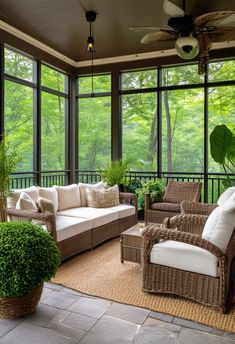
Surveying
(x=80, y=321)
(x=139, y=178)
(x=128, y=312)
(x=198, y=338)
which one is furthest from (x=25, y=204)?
(x=139, y=178)

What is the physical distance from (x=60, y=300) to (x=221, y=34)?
144 inches

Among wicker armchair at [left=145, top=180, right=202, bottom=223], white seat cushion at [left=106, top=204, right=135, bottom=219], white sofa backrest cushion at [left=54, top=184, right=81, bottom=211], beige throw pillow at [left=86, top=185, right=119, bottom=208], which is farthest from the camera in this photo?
wicker armchair at [left=145, top=180, right=202, bottom=223]

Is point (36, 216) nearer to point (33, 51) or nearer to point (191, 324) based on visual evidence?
point (191, 324)

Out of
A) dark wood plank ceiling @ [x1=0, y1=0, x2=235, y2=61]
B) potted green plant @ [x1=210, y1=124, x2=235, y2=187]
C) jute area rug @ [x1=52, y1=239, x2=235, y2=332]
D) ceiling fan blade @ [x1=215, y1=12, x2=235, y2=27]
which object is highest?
dark wood plank ceiling @ [x1=0, y1=0, x2=235, y2=61]

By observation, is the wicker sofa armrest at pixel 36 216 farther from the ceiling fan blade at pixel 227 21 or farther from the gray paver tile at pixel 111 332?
the ceiling fan blade at pixel 227 21

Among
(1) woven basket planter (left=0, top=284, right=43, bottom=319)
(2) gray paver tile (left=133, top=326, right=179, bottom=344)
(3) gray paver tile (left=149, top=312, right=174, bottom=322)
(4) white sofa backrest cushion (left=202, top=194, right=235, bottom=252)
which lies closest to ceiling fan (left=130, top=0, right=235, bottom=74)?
(4) white sofa backrest cushion (left=202, top=194, right=235, bottom=252)

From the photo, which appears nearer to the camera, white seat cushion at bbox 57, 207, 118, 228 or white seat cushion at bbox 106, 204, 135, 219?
white seat cushion at bbox 57, 207, 118, 228

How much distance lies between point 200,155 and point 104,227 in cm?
277

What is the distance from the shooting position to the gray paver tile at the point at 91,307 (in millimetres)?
2500

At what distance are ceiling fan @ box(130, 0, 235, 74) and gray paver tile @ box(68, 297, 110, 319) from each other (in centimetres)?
296

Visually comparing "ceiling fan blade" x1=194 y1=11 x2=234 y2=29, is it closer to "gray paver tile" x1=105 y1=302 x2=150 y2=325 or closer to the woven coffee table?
the woven coffee table

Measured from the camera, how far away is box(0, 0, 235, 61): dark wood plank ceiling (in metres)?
4.18

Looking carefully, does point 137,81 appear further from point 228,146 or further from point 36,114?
point 228,146

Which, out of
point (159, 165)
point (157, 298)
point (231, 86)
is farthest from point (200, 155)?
point (157, 298)
